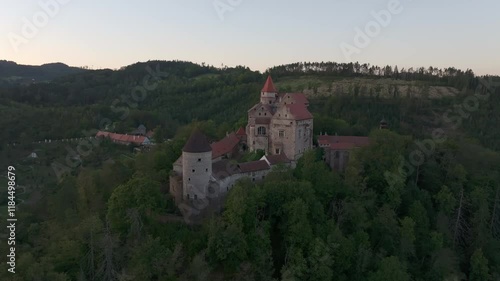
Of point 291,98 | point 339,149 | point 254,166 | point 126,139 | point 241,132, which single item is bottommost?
point 126,139

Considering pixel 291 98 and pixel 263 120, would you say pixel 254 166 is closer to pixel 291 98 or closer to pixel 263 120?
pixel 263 120

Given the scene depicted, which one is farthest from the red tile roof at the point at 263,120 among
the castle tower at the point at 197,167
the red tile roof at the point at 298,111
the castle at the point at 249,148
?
the castle tower at the point at 197,167

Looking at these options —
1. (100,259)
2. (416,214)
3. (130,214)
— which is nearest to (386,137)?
(416,214)

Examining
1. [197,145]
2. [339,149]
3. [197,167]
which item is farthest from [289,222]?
[339,149]

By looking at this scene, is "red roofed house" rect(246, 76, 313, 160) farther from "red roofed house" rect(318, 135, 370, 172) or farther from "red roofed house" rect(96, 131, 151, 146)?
"red roofed house" rect(96, 131, 151, 146)

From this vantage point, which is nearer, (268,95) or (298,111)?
(298,111)

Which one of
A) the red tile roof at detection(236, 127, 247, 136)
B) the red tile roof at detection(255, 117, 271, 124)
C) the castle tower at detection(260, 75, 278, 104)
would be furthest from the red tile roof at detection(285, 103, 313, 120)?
the red tile roof at detection(236, 127, 247, 136)
